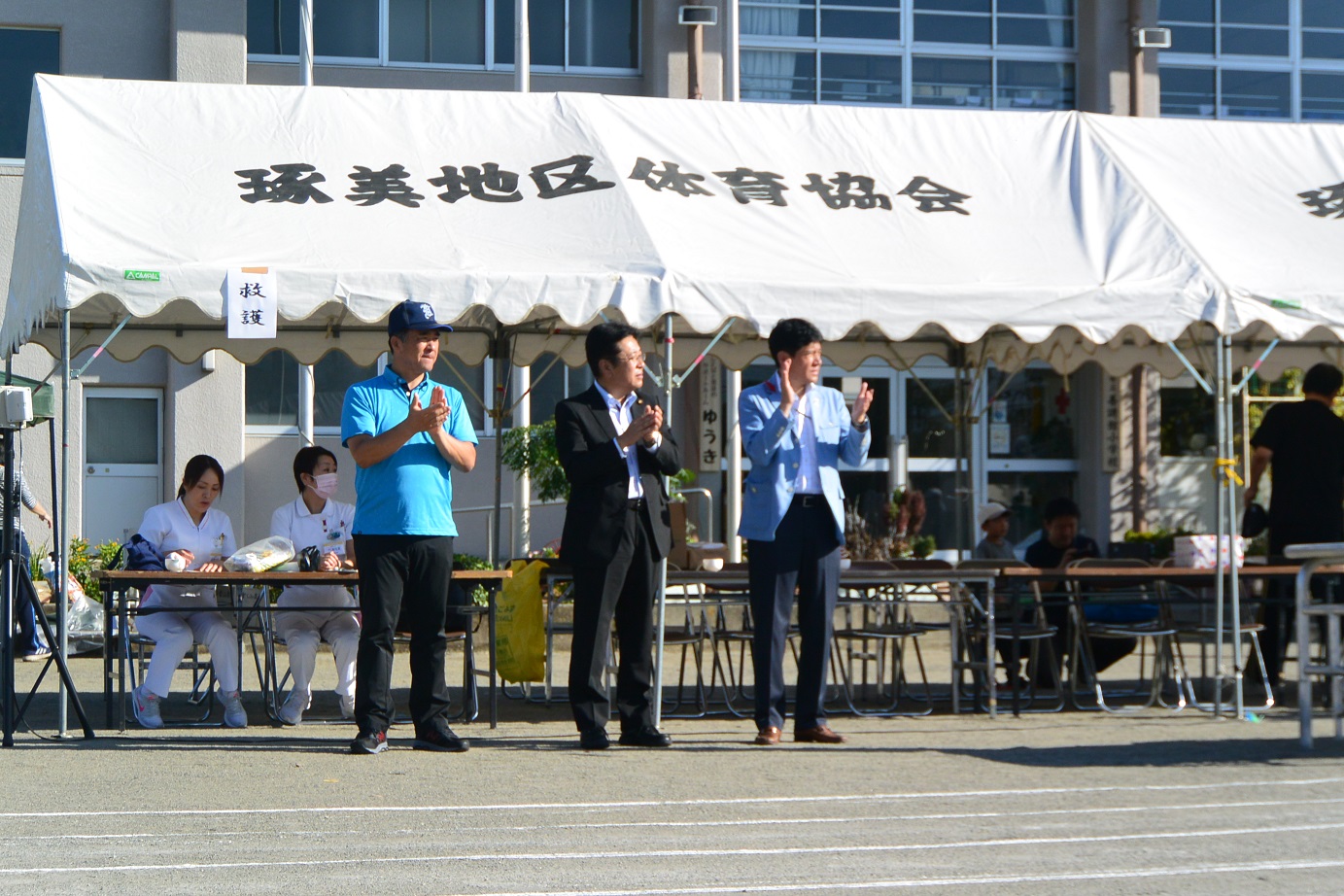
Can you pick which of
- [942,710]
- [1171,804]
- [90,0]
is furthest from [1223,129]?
[90,0]

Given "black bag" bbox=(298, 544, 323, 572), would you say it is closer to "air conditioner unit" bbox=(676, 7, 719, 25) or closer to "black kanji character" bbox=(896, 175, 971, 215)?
"black kanji character" bbox=(896, 175, 971, 215)

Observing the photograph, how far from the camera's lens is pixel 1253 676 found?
33.7 ft

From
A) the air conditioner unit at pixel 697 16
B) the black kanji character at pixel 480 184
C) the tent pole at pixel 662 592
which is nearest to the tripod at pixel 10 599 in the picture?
the black kanji character at pixel 480 184

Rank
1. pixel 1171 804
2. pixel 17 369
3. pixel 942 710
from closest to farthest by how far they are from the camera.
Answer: pixel 1171 804 → pixel 942 710 → pixel 17 369

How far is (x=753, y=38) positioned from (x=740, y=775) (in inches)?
524

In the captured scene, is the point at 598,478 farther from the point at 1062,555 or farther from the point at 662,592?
the point at 1062,555

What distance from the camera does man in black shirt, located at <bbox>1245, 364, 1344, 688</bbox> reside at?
9617mm

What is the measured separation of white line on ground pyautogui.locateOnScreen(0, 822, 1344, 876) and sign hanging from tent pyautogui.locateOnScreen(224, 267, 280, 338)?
3.22m

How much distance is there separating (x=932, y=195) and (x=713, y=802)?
4430 mm

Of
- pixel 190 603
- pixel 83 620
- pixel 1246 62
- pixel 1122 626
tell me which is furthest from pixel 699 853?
pixel 1246 62

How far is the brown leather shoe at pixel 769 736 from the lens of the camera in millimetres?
7910

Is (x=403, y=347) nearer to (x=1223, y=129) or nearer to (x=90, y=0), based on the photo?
(x=1223, y=129)

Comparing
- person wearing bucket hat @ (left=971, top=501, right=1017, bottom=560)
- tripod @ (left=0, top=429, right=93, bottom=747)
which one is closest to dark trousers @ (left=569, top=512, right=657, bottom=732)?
tripod @ (left=0, top=429, right=93, bottom=747)

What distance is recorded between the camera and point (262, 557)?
848cm
